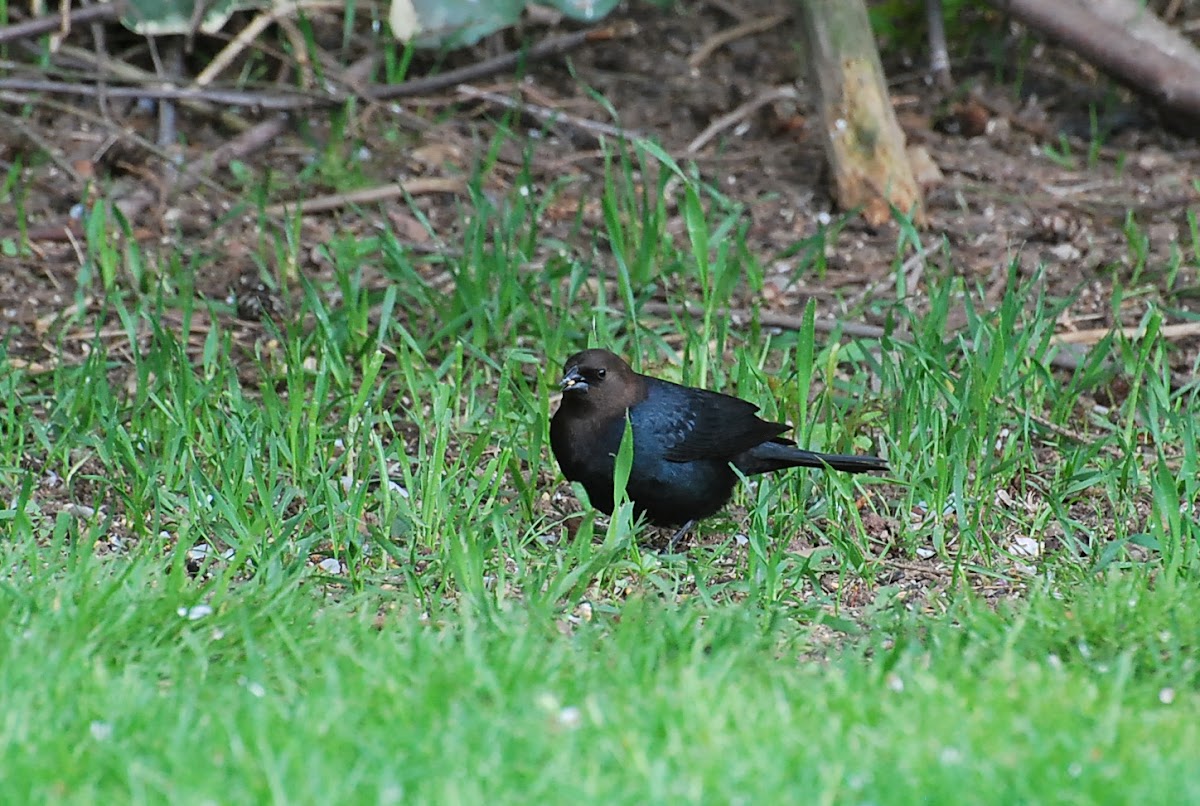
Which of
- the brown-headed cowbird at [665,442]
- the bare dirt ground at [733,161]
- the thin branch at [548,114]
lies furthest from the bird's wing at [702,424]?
the thin branch at [548,114]

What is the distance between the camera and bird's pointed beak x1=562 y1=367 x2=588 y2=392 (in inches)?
195

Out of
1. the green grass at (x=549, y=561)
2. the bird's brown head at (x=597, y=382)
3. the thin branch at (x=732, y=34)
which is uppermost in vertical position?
the thin branch at (x=732, y=34)

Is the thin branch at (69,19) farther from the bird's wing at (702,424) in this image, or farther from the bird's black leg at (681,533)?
the bird's black leg at (681,533)

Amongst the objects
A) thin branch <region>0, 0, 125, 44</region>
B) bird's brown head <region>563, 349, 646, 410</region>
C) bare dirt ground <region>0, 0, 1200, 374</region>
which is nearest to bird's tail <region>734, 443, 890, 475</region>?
bird's brown head <region>563, 349, 646, 410</region>

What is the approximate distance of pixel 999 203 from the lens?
7.26 metres

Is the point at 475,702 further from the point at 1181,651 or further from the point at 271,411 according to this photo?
the point at 271,411

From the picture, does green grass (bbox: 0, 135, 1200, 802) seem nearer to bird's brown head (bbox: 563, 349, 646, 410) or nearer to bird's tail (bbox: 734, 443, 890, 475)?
bird's tail (bbox: 734, 443, 890, 475)

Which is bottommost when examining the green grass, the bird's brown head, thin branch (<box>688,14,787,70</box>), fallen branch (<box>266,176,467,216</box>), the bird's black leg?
the bird's black leg

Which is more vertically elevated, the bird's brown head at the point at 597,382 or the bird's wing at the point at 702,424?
the bird's brown head at the point at 597,382

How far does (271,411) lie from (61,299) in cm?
192

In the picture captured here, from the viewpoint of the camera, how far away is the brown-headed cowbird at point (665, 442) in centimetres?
493

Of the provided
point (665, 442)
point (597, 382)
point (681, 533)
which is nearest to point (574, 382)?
point (597, 382)

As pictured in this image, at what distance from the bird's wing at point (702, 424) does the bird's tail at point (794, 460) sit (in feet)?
0.15

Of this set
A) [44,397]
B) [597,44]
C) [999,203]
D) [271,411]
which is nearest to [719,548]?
[271,411]
